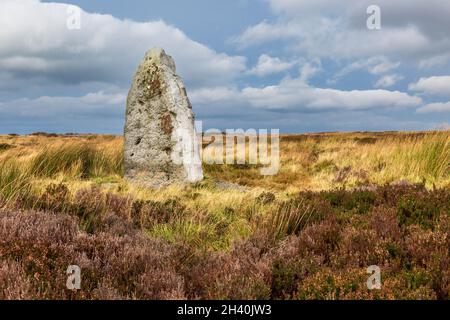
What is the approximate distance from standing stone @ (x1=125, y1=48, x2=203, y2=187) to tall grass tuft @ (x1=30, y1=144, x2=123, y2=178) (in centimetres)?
176

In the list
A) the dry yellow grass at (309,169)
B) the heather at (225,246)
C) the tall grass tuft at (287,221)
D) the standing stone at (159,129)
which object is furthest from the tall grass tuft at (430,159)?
the tall grass tuft at (287,221)

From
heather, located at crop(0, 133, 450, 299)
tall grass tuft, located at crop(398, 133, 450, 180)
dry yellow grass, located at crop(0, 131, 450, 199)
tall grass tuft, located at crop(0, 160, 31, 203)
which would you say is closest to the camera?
heather, located at crop(0, 133, 450, 299)

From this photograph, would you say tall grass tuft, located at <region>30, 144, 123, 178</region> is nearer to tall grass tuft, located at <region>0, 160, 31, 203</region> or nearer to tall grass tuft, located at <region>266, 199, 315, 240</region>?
tall grass tuft, located at <region>0, 160, 31, 203</region>

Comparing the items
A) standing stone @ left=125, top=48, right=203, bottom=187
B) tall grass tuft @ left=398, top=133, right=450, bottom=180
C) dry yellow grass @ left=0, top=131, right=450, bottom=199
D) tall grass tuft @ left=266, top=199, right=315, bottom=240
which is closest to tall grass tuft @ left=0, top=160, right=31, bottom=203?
dry yellow grass @ left=0, top=131, right=450, bottom=199

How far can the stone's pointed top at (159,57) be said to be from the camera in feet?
41.7

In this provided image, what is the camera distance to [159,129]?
12.2m

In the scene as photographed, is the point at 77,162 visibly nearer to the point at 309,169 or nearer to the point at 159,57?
the point at 159,57

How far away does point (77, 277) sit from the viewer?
380 cm

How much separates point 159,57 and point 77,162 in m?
4.28

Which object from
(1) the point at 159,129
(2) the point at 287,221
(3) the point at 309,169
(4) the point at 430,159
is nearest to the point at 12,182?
(1) the point at 159,129

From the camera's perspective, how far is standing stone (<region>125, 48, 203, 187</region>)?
39.7 ft
